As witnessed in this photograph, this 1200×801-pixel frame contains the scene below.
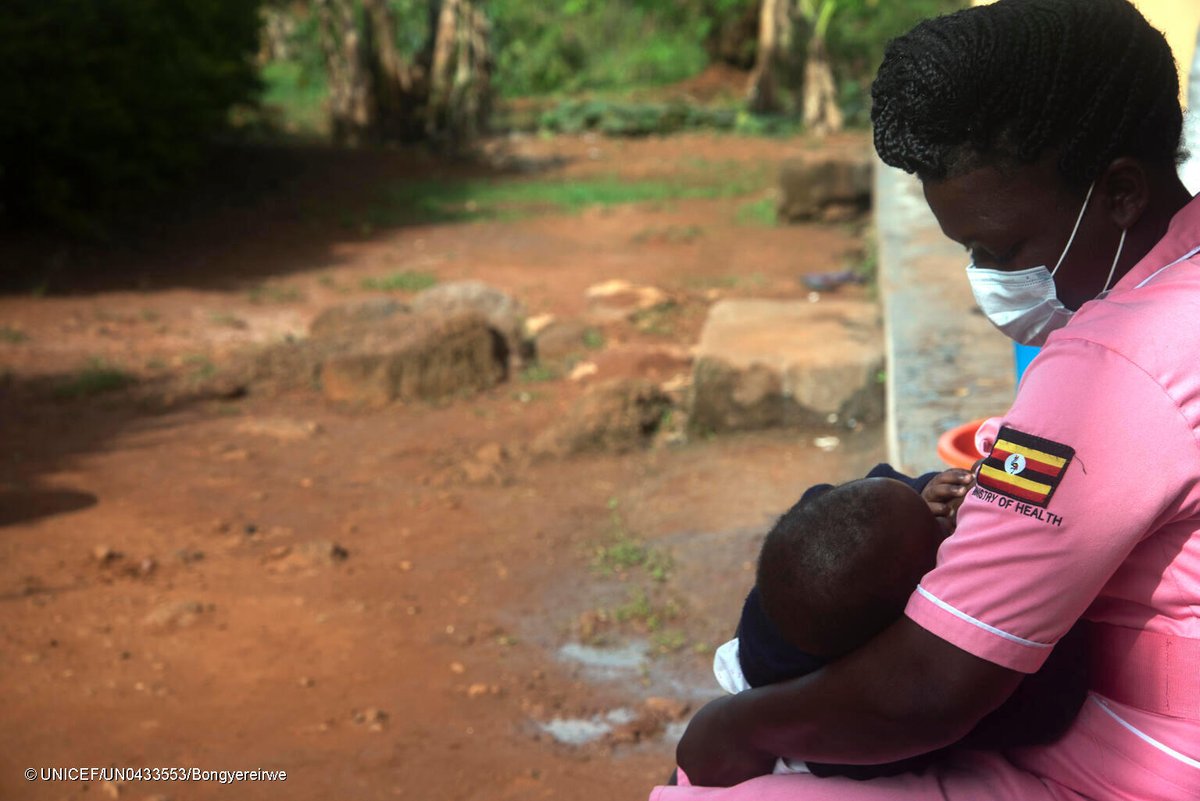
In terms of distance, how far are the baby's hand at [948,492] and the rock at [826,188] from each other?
10289 millimetres

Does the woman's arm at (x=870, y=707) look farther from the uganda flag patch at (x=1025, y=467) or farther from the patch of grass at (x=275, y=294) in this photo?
the patch of grass at (x=275, y=294)

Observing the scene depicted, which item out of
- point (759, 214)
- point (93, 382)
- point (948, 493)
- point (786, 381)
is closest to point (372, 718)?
point (948, 493)

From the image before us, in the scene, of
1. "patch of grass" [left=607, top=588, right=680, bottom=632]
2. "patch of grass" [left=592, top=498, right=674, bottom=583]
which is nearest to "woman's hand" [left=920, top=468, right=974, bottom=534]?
"patch of grass" [left=607, top=588, right=680, bottom=632]

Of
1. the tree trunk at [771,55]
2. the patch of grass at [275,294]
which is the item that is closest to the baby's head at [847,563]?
the patch of grass at [275,294]

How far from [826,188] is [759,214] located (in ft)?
2.85

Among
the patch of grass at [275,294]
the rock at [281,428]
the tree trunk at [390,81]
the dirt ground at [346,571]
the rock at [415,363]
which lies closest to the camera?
the dirt ground at [346,571]

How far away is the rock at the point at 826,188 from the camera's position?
457 inches

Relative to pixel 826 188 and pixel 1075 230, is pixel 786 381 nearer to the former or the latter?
pixel 1075 230

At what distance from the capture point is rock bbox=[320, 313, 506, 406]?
21.1 ft

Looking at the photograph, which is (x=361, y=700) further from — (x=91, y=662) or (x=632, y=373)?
(x=632, y=373)

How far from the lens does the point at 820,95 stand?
18766mm

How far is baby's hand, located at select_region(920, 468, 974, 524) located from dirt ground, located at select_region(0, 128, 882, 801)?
4.96 feet

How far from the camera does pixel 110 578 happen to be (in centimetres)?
416

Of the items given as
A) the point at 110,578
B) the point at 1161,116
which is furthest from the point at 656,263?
the point at 1161,116
